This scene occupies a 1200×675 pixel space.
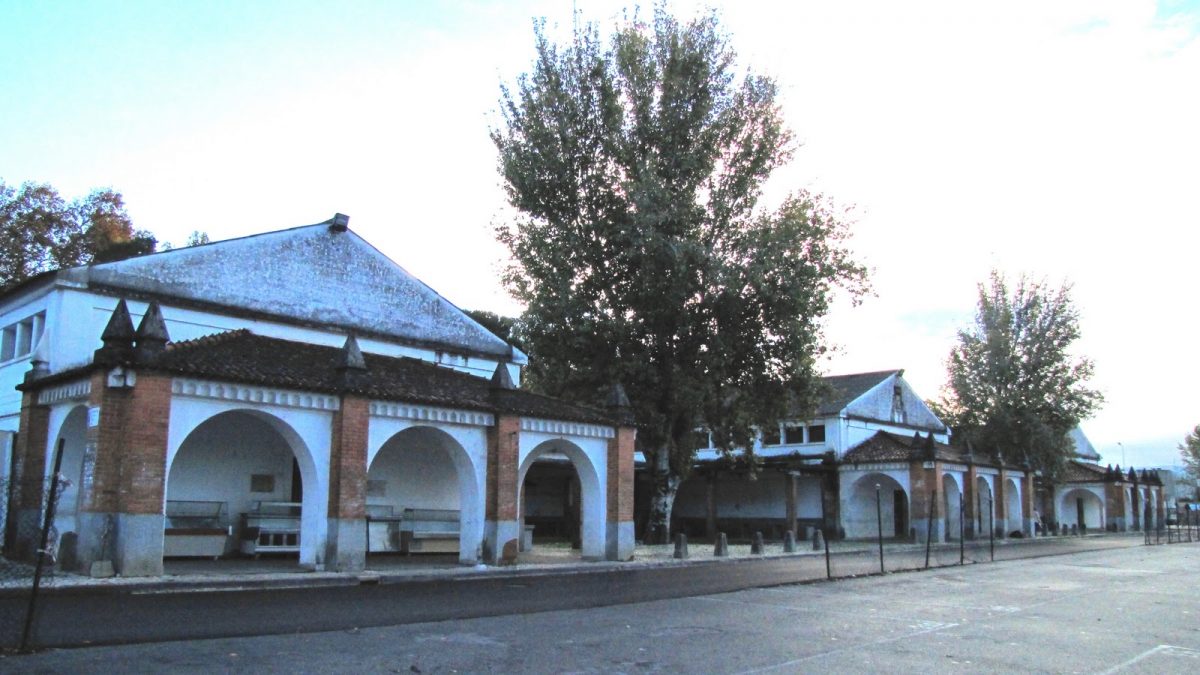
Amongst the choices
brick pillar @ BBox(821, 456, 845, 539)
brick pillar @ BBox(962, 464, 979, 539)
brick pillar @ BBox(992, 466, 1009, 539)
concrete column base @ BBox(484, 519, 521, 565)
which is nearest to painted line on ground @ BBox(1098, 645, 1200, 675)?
concrete column base @ BBox(484, 519, 521, 565)

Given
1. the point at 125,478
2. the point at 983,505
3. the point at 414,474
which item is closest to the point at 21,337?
the point at 125,478

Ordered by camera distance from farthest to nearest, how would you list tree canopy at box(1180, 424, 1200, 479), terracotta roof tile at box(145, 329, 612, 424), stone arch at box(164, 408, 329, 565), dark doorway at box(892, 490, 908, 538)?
tree canopy at box(1180, 424, 1200, 479)
dark doorway at box(892, 490, 908, 538)
stone arch at box(164, 408, 329, 565)
terracotta roof tile at box(145, 329, 612, 424)

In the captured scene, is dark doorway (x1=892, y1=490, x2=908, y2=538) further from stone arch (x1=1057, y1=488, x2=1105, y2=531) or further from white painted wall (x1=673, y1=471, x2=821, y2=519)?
stone arch (x1=1057, y1=488, x2=1105, y2=531)

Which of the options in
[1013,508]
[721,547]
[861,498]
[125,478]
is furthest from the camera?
[1013,508]

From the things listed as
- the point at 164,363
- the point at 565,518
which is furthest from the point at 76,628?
the point at 565,518

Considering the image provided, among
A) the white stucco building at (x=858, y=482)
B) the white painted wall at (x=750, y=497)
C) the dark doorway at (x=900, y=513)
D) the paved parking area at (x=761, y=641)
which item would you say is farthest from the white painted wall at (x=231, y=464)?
the dark doorway at (x=900, y=513)

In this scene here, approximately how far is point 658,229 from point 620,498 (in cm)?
839

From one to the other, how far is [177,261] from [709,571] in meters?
15.8

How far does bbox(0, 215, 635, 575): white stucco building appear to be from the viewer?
53.3 feet

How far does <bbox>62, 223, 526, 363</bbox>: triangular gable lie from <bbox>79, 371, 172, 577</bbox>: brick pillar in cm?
673

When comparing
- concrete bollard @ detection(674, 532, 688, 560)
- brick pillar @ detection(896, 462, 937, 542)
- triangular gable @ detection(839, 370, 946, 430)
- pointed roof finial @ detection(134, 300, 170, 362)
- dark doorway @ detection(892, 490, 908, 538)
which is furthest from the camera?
dark doorway @ detection(892, 490, 908, 538)

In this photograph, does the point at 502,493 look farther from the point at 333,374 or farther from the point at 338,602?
the point at 338,602

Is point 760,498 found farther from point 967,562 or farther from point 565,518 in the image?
point 967,562

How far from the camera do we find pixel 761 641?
10.6 meters
